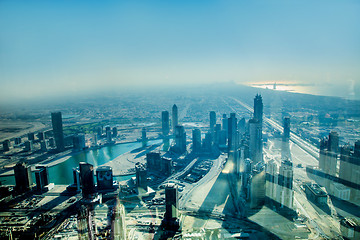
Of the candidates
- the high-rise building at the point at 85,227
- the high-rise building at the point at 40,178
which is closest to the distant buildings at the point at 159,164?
the high-rise building at the point at 40,178

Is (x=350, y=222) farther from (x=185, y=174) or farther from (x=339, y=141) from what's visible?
(x=185, y=174)

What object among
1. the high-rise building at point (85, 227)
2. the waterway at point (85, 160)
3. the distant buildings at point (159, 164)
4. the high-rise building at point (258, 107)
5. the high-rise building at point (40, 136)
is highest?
the high-rise building at point (258, 107)

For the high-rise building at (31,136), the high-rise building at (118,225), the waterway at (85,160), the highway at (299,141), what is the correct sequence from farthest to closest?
the high-rise building at (31,136) → the highway at (299,141) → the waterway at (85,160) → the high-rise building at (118,225)

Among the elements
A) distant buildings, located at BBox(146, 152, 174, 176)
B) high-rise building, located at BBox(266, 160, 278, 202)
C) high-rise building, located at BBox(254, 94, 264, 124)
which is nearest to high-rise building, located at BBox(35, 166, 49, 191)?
distant buildings, located at BBox(146, 152, 174, 176)

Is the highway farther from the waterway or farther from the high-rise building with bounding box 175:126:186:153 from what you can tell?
the waterway

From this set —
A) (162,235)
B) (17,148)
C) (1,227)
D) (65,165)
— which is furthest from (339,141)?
(17,148)

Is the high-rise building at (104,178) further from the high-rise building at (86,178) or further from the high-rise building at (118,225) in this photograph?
the high-rise building at (118,225)
